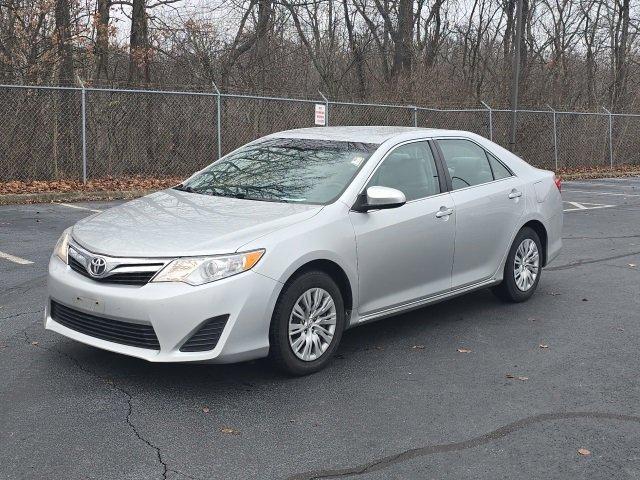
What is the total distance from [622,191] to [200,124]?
34.2 feet

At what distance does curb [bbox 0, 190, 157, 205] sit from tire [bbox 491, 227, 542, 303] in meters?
9.48

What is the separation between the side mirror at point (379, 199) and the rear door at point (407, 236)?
2.5 inches

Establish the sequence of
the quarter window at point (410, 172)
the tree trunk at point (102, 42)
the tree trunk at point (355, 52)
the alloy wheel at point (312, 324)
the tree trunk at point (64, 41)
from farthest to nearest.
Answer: the tree trunk at point (355, 52), the tree trunk at point (102, 42), the tree trunk at point (64, 41), the quarter window at point (410, 172), the alloy wheel at point (312, 324)

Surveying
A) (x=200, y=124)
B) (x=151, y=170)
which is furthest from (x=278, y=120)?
(x=151, y=170)

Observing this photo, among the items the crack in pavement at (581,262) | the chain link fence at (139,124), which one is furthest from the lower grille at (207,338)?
the chain link fence at (139,124)

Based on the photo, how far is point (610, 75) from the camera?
31.2 metres

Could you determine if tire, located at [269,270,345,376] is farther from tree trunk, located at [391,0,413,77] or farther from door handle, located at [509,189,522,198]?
tree trunk, located at [391,0,413,77]

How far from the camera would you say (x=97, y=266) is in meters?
4.52

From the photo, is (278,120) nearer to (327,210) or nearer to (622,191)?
(622,191)

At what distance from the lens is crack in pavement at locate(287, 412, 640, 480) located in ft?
11.9

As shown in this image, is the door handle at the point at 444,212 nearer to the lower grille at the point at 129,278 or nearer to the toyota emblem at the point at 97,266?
the lower grille at the point at 129,278

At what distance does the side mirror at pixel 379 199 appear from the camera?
5207 mm

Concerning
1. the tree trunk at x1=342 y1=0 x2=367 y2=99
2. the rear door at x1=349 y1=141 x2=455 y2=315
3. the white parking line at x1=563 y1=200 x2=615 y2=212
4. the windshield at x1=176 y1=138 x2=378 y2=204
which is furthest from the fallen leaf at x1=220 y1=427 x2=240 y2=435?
the tree trunk at x1=342 y1=0 x2=367 y2=99

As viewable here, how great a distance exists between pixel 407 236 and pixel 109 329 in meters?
2.17
